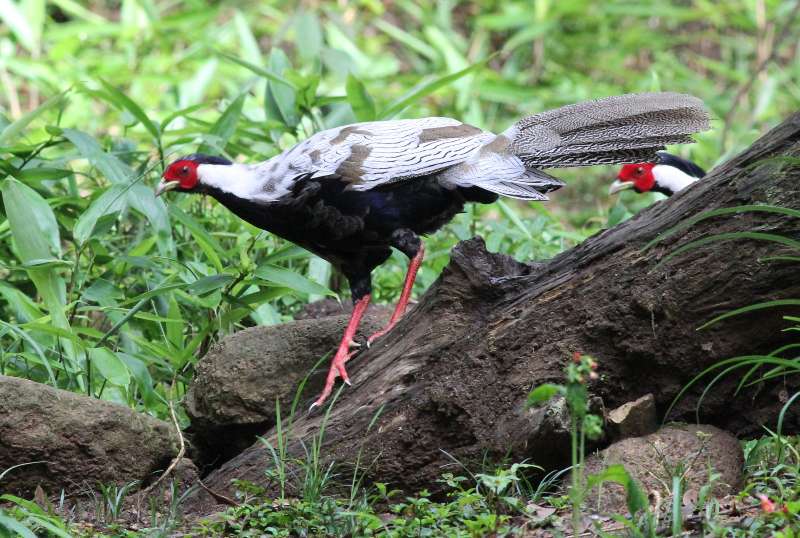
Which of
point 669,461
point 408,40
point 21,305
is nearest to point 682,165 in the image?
point 669,461

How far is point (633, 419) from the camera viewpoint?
3.48m

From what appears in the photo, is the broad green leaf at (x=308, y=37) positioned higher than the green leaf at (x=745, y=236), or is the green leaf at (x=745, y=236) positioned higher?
the green leaf at (x=745, y=236)

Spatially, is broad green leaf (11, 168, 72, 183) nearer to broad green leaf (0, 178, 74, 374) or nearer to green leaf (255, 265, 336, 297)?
broad green leaf (0, 178, 74, 374)

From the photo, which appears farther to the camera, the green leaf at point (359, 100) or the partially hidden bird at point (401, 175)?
the green leaf at point (359, 100)

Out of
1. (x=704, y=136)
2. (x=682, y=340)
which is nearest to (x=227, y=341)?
(x=682, y=340)

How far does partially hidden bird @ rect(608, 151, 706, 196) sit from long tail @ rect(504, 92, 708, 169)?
1879 mm

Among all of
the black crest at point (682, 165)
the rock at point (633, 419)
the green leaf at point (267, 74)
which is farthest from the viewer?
the black crest at point (682, 165)

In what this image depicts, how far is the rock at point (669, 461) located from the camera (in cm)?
327

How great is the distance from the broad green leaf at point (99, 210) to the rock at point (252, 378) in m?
0.90

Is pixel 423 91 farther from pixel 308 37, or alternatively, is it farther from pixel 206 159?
pixel 308 37

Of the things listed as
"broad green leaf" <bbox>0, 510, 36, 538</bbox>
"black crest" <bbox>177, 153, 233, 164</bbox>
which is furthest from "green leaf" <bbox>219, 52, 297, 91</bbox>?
"broad green leaf" <bbox>0, 510, 36, 538</bbox>

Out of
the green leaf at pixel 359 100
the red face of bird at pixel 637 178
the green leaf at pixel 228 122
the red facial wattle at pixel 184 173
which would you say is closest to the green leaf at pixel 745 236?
the red facial wattle at pixel 184 173

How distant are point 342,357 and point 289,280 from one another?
0.57 meters

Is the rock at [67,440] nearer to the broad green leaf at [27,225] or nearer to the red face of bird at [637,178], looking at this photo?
the broad green leaf at [27,225]
